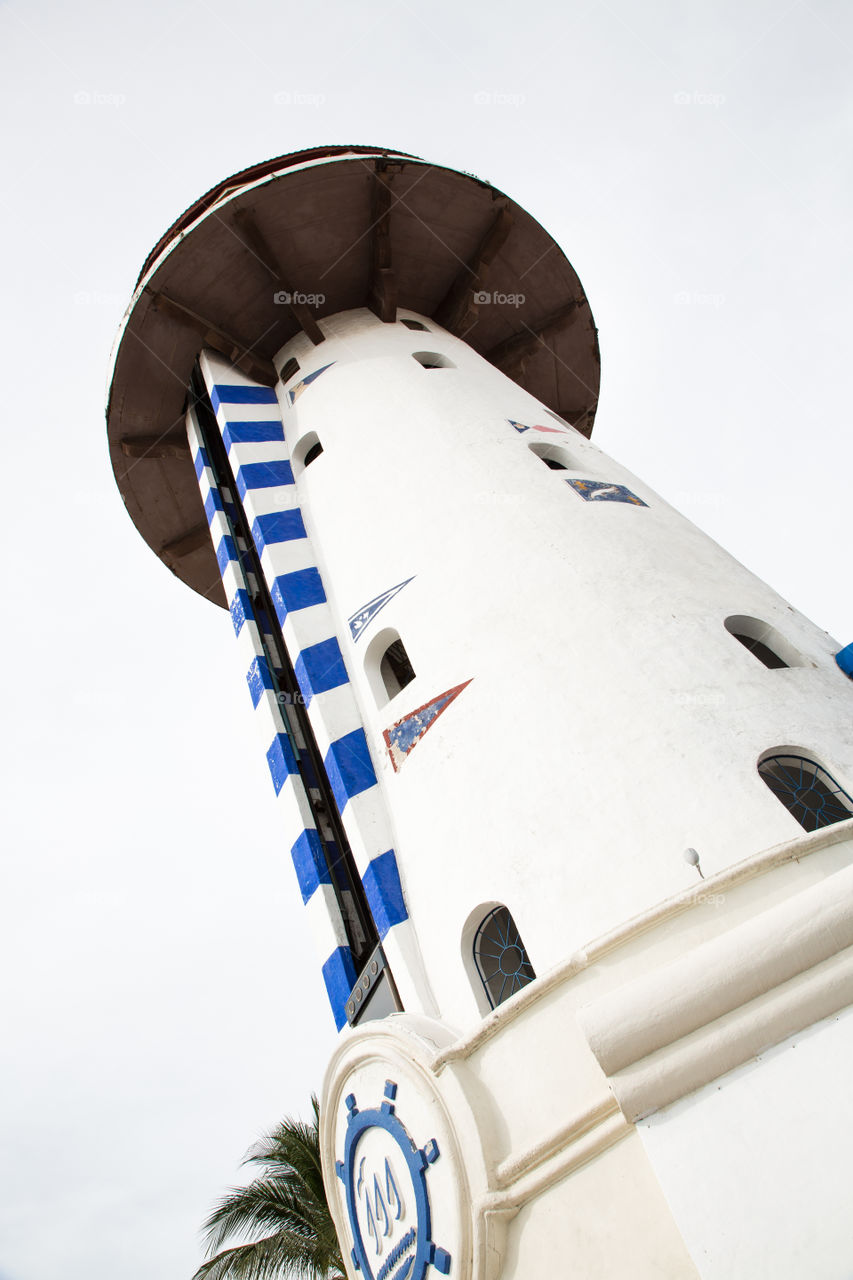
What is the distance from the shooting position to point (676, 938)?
546 cm

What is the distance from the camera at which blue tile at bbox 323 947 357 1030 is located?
350 inches

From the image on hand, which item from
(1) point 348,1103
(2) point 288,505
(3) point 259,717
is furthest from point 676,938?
(2) point 288,505

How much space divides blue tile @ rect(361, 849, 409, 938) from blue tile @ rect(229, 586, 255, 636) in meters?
4.91

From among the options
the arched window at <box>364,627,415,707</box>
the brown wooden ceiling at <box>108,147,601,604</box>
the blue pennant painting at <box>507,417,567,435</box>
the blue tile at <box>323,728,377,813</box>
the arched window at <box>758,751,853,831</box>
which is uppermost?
the brown wooden ceiling at <box>108,147,601,604</box>

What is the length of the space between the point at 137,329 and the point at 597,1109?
13.5 metres

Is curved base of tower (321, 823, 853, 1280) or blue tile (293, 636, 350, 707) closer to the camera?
curved base of tower (321, 823, 853, 1280)

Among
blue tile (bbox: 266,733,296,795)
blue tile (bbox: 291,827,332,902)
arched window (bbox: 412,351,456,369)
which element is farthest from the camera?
arched window (bbox: 412,351,456,369)

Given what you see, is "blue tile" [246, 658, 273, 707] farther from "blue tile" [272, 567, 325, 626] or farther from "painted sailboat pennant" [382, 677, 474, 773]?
"painted sailboat pennant" [382, 677, 474, 773]

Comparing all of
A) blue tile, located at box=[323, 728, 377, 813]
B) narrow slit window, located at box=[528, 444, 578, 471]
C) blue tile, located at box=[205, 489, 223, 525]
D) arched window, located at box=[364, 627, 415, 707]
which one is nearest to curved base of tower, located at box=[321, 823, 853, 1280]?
blue tile, located at box=[323, 728, 377, 813]

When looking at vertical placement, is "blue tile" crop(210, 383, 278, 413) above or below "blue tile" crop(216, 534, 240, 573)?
above

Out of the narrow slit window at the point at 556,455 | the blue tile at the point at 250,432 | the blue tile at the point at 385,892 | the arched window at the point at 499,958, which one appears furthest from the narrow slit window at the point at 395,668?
the blue tile at the point at 250,432

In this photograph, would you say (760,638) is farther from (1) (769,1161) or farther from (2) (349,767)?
(1) (769,1161)

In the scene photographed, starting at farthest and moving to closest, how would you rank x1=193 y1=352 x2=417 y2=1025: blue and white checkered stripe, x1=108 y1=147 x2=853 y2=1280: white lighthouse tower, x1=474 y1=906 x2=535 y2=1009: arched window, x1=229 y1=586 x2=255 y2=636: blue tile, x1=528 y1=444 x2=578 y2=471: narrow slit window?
x1=229 y1=586 x2=255 y2=636: blue tile, x1=528 y1=444 x2=578 y2=471: narrow slit window, x1=193 y1=352 x2=417 y2=1025: blue and white checkered stripe, x1=474 y1=906 x2=535 y2=1009: arched window, x1=108 y1=147 x2=853 y2=1280: white lighthouse tower

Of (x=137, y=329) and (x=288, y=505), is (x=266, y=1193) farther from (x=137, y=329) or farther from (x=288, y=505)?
(x=137, y=329)
